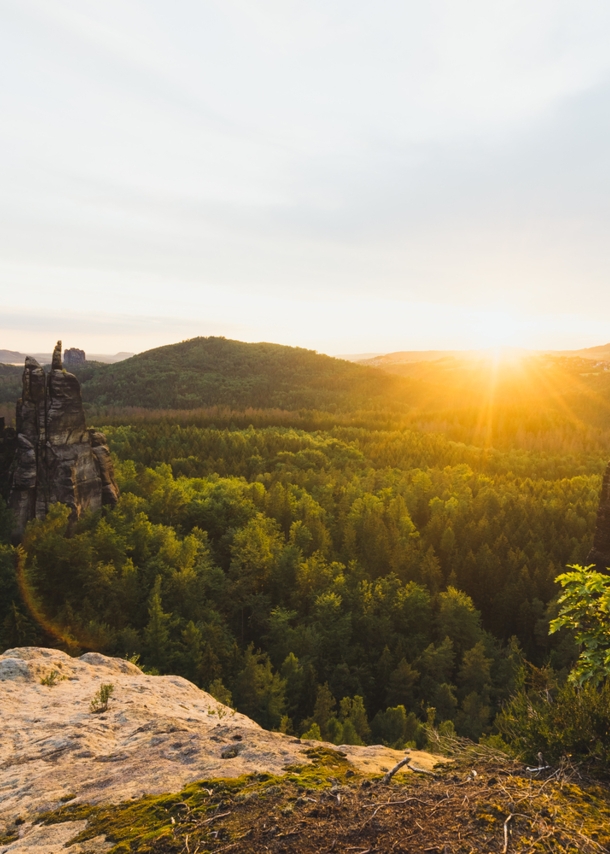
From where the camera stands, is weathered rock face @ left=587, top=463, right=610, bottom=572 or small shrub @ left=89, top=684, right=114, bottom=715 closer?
small shrub @ left=89, top=684, right=114, bottom=715

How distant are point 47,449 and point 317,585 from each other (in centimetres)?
2687

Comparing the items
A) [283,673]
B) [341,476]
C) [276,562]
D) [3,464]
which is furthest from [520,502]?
[3,464]

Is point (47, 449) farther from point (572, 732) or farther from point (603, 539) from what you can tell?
point (603, 539)

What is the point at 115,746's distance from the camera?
373 inches

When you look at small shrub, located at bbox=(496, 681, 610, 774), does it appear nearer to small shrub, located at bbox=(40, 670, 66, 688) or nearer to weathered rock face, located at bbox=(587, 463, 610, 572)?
small shrub, located at bbox=(40, 670, 66, 688)

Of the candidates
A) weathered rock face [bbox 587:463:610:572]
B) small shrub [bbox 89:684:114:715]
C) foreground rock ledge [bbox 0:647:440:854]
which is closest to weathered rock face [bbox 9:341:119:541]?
foreground rock ledge [bbox 0:647:440:854]

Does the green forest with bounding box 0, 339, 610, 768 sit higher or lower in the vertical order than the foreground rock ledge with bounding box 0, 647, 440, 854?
lower

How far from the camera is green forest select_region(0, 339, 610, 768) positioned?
30375mm

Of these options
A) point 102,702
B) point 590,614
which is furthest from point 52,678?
point 590,614

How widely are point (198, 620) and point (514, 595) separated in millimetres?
31835

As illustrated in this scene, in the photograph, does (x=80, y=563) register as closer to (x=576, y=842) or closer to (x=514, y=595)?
(x=576, y=842)

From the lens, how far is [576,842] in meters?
5.17

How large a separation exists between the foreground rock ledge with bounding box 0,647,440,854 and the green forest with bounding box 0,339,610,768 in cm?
494

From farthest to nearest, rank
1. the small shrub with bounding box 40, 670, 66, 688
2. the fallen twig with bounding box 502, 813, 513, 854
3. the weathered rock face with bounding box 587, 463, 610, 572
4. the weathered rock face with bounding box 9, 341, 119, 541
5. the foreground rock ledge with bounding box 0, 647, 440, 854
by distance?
the weathered rock face with bounding box 9, 341, 119, 541, the weathered rock face with bounding box 587, 463, 610, 572, the small shrub with bounding box 40, 670, 66, 688, the foreground rock ledge with bounding box 0, 647, 440, 854, the fallen twig with bounding box 502, 813, 513, 854
